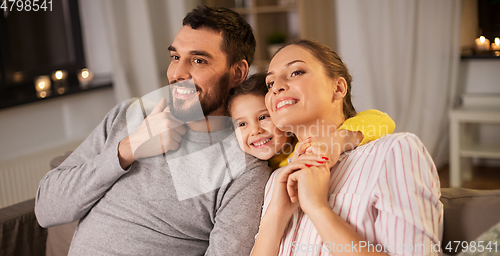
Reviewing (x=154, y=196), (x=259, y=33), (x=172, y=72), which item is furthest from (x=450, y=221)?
(x=259, y=33)

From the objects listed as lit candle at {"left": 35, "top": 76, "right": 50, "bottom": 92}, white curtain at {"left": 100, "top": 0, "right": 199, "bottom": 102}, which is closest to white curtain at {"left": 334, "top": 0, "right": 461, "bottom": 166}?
white curtain at {"left": 100, "top": 0, "right": 199, "bottom": 102}

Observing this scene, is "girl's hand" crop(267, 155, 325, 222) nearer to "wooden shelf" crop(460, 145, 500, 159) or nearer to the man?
the man

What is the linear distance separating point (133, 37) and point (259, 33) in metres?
1.15

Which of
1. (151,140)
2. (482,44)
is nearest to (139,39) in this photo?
(151,140)

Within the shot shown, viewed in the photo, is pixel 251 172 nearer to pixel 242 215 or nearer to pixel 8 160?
pixel 242 215

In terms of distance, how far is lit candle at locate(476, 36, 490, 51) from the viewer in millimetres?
2933

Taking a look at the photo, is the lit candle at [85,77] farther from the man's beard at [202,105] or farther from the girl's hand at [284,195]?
the girl's hand at [284,195]

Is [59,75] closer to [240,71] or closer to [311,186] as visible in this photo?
[240,71]

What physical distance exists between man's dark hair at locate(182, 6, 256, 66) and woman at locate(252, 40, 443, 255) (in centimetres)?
26

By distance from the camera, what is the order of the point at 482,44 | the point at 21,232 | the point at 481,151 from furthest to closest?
the point at 482,44, the point at 481,151, the point at 21,232

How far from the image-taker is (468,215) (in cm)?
96

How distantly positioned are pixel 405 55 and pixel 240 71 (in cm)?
194

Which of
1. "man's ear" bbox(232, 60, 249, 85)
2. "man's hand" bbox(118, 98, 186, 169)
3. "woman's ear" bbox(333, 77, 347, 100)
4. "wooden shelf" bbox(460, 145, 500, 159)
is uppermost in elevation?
"man's ear" bbox(232, 60, 249, 85)

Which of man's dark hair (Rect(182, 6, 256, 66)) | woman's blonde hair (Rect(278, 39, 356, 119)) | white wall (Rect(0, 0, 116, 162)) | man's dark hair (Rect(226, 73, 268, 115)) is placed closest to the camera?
woman's blonde hair (Rect(278, 39, 356, 119))
